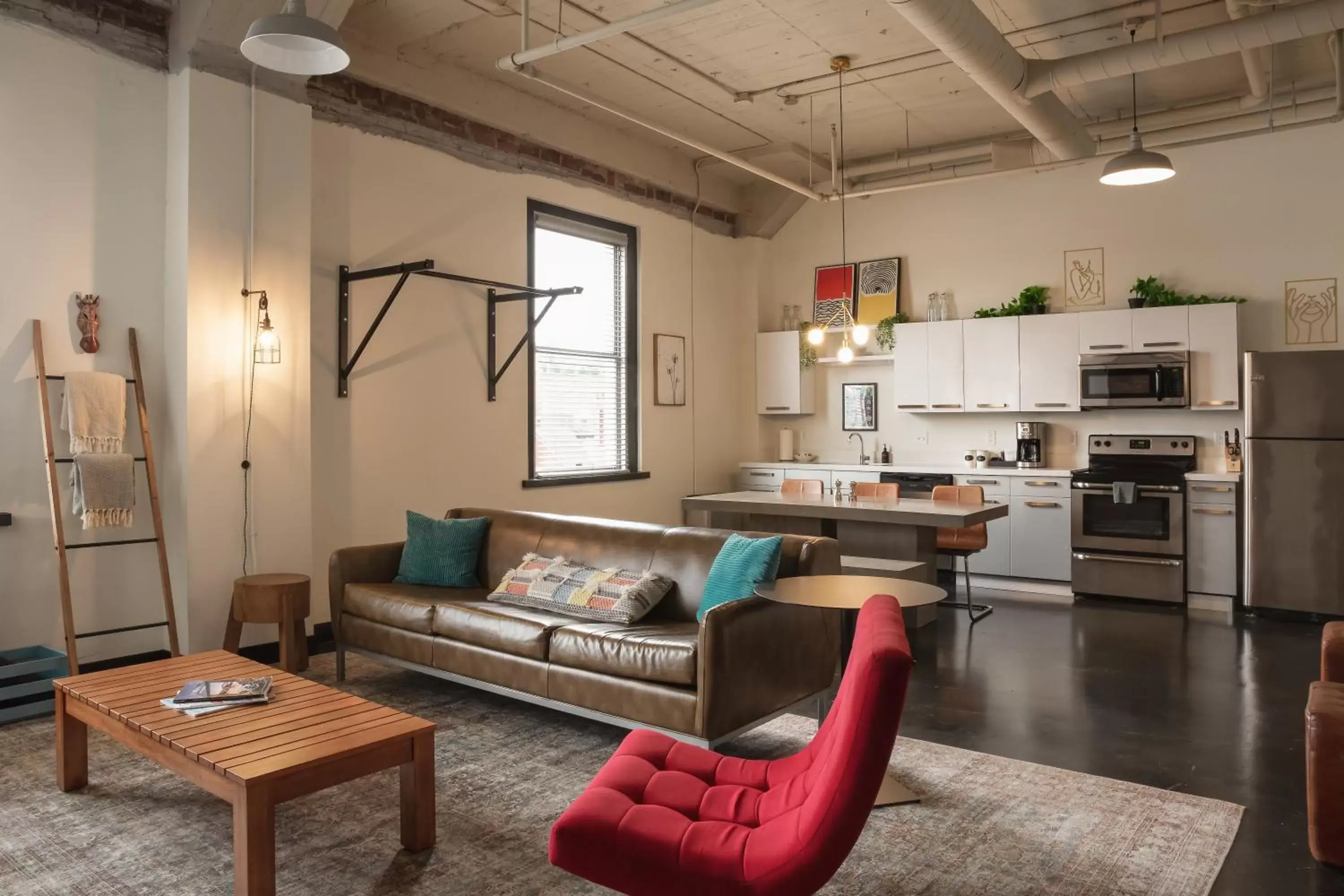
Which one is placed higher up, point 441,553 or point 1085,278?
point 1085,278

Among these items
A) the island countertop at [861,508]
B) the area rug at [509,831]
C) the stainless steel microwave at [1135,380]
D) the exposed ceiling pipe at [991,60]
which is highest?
the exposed ceiling pipe at [991,60]

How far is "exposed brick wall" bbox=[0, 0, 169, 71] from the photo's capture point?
4367mm

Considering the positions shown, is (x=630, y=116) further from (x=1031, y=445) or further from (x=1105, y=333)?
(x=1031, y=445)

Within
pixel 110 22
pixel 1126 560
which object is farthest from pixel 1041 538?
pixel 110 22

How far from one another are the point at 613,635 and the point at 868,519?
2.41 metres

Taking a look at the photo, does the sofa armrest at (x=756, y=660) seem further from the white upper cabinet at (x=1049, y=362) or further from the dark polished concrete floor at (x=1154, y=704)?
the white upper cabinet at (x=1049, y=362)

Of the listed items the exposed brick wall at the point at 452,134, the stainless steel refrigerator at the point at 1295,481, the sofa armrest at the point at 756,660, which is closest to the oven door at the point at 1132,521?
the stainless steel refrigerator at the point at 1295,481

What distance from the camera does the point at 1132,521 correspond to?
6625 millimetres

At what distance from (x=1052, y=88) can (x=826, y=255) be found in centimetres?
350

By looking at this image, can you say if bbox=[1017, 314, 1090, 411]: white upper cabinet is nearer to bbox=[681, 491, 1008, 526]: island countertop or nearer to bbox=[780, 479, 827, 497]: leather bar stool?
bbox=[681, 491, 1008, 526]: island countertop

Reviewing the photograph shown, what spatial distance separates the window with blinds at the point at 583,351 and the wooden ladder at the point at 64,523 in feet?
8.38

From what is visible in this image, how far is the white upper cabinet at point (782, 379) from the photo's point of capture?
8547 millimetres

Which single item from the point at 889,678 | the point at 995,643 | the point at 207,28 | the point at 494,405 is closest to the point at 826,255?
the point at 494,405

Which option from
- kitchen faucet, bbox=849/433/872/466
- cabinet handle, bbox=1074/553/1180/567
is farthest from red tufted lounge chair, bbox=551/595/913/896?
kitchen faucet, bbox=849/433/872/466
